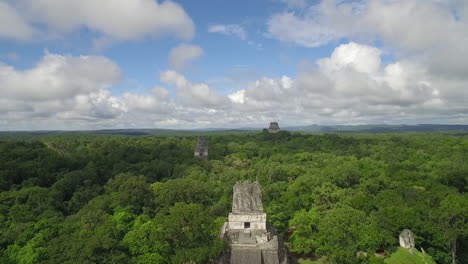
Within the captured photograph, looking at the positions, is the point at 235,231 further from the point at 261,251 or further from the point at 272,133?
the point at 272,133

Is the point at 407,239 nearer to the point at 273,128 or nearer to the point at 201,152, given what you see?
the point at 201,152

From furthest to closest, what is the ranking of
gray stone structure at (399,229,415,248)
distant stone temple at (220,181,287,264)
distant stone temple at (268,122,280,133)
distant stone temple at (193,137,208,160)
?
distant stone temple at (268,122,280,133)
distant stone temple at (193,137,208,160)
gray stone structure at (399,229,415,248)
distant stone temple at (220,181,287,264)

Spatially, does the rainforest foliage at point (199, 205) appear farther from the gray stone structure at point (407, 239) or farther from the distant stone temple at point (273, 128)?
A: the distant stone temple at point (273, 128)

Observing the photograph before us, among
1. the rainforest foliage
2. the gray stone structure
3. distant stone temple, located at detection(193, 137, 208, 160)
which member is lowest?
the gray stone structure

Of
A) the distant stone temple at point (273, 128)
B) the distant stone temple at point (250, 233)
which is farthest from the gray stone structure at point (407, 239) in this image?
the distant stone temple at point (273, 128)


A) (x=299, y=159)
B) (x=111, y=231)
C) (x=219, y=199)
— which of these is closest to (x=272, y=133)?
(x=299, y=159)

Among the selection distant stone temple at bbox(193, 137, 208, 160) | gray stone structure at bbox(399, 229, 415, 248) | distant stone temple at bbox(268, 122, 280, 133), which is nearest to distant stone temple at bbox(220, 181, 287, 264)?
gray stone structure at bbox(399, 229, 415, 248)

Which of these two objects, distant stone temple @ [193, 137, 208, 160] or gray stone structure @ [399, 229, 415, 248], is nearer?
gray stone structure @ [399, 229, 415, 248]

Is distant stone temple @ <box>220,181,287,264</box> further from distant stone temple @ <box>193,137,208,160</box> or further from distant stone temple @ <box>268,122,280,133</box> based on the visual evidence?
distant stone temple @ <box>268,122,280,133</box>
